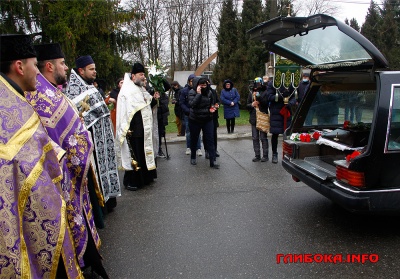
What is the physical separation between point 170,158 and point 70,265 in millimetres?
5709

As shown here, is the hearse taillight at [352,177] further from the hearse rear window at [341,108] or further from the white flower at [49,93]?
the white flower at [49,93]

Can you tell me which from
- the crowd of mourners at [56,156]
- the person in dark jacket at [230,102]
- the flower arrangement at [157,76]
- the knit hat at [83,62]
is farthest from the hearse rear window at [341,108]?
the person in dark jacket at [230,102]

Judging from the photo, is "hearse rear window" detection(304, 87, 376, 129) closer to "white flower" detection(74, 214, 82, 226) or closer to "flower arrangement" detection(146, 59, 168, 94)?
"flower arrangement" detection(146, 59, 168, 94)

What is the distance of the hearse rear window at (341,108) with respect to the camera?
14.9ft

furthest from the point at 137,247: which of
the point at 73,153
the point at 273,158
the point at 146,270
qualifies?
the point at 273,158

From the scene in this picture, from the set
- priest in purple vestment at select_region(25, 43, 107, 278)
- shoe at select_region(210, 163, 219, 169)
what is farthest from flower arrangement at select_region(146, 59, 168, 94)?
priest in purple vestment at select_region(25, 43, 107, 278)

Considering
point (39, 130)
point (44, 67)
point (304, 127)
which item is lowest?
point (304, 127)

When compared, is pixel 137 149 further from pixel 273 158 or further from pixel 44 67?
pixel 273 158

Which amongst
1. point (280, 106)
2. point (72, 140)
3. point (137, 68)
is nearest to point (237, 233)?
point (72, 140)

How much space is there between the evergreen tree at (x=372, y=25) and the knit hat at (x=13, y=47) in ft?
96.5

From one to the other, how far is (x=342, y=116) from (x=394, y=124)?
1814mm

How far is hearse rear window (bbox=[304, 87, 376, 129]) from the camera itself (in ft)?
14.9

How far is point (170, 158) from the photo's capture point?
26.4 ft

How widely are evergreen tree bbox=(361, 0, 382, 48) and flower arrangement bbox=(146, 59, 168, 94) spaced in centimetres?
2516
